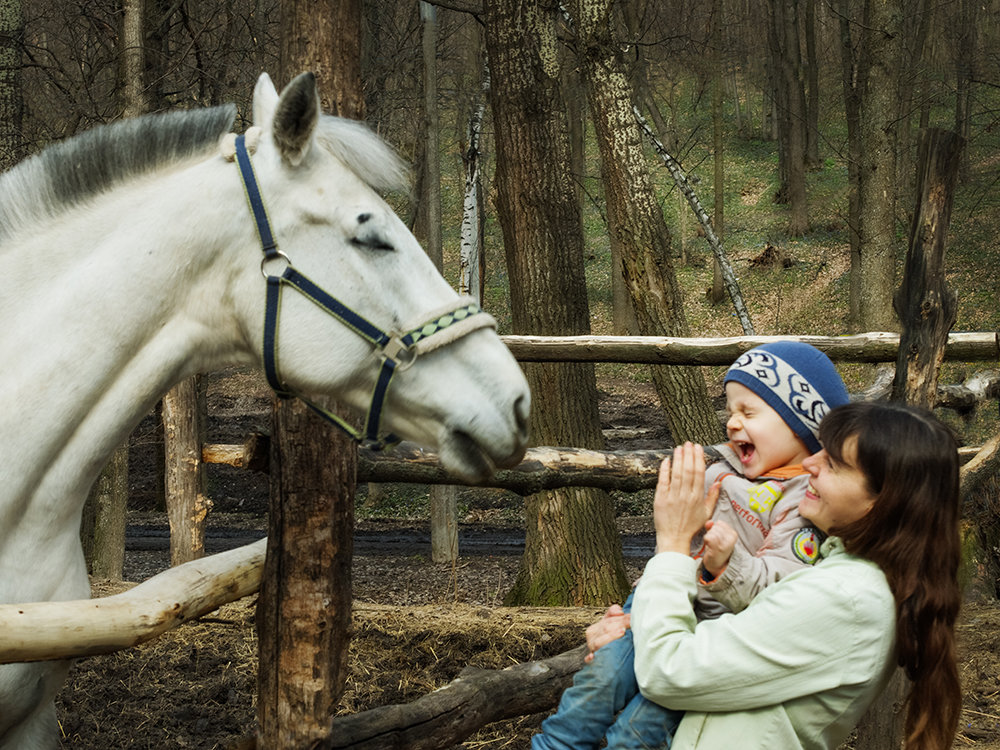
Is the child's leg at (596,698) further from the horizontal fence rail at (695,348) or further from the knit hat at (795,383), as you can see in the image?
the horizontal fence rail at (695,348)

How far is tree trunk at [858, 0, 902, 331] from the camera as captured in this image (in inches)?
468

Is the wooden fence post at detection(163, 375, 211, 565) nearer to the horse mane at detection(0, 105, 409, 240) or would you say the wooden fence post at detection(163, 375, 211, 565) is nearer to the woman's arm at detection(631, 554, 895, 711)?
the horse mane at detection(0, 105, 409, 240)

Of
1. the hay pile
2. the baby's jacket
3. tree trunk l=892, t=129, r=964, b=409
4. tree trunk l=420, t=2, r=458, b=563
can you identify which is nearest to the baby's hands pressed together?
the baby's jacket

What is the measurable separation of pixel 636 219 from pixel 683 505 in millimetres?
4759

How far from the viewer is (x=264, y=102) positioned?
6.99 ft

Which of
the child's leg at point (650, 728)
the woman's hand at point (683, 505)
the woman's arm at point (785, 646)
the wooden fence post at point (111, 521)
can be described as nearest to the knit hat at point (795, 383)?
the woman's hand at point (683, 505)

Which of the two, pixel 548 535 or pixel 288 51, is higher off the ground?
pixel 288 51

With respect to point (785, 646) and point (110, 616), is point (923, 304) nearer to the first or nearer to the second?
point (785, 646)

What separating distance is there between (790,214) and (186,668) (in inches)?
829

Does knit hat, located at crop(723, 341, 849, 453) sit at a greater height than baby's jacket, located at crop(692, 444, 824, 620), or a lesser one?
greater

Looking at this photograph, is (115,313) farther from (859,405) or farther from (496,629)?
(496,629)

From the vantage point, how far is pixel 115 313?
6.58 feet

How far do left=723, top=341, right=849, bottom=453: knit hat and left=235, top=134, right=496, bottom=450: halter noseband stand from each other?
1.95 ft

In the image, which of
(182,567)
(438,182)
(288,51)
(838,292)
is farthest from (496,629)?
(838,292)
